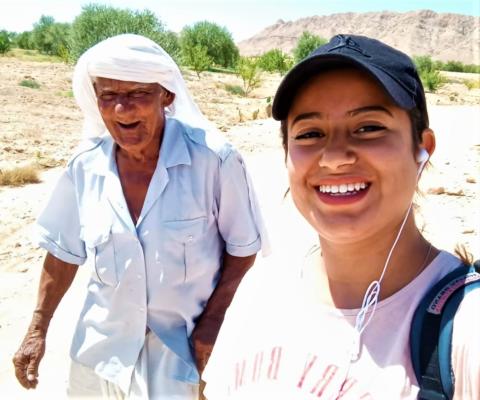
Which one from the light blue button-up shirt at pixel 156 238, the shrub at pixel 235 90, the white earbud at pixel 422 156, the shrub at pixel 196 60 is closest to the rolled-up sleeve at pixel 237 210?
the light blue button-up shirt at pixel 156 238

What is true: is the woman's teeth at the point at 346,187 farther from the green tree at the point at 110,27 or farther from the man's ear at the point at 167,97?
the green tree at the point at 110,27

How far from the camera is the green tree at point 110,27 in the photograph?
99.6 ft

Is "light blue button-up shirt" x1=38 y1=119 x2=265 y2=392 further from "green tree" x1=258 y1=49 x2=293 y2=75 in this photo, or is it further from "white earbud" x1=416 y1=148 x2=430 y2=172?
"green tree" x1=258 y1=49 x2=293 y2=75

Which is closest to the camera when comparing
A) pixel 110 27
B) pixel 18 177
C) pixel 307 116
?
pixel 307 116

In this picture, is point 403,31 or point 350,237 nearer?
point 350,237

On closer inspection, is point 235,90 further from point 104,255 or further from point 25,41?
point 25,41

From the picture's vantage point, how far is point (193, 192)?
203 centimetres

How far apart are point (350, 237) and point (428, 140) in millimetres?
300

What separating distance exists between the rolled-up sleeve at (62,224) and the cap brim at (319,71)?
47.0 inches

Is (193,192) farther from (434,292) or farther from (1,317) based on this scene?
(1,317)

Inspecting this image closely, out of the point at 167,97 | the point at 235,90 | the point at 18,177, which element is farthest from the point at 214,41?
the point at 167,97

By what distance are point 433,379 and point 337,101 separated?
0.58 meters

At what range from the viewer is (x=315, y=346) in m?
1.14

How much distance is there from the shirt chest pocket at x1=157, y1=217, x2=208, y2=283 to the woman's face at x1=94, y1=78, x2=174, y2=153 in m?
0.35
